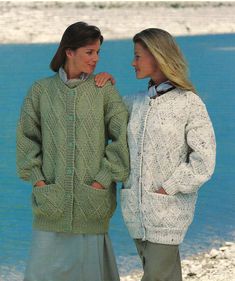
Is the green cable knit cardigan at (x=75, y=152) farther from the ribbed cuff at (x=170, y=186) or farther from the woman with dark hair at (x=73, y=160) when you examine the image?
the ribbed cuff at (x=170, y=186)

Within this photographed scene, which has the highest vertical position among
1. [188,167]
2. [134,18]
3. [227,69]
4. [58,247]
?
[188,167]

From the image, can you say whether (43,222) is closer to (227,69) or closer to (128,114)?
(128,114)

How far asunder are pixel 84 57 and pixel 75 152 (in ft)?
1.21

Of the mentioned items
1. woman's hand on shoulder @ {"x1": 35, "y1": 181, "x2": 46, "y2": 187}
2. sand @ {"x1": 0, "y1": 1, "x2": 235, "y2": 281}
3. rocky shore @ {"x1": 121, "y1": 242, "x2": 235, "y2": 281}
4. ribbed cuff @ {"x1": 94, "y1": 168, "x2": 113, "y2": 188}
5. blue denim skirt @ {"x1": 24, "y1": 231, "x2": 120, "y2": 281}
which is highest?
ribbed cuff @ {"x1": 94, "y1": 168, "x2": 113, "y2": 188}

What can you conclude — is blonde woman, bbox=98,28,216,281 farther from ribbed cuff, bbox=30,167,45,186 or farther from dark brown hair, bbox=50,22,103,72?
ribbed cuff, bbox=30,167,45,186

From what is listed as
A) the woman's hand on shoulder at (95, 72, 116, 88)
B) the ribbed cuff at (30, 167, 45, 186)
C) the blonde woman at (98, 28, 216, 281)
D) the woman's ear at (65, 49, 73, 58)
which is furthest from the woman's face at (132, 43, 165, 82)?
the ribbed cuff at (30, 167, 45, 186)

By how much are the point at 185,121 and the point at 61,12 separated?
19043 millimetres

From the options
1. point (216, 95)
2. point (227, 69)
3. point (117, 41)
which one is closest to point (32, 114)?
point (216, 95)

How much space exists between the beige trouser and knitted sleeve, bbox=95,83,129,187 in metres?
0.29

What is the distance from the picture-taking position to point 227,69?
51.3ft

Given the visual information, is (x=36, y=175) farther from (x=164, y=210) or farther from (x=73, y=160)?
(x=164, y=210)

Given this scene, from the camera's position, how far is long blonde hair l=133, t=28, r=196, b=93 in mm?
3896

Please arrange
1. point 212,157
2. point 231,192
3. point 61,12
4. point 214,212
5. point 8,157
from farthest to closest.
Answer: point 61,12, point 8,157, point 231,192, point 214,212, point 212,157

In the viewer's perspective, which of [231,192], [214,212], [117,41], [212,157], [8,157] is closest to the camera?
[212,157]
